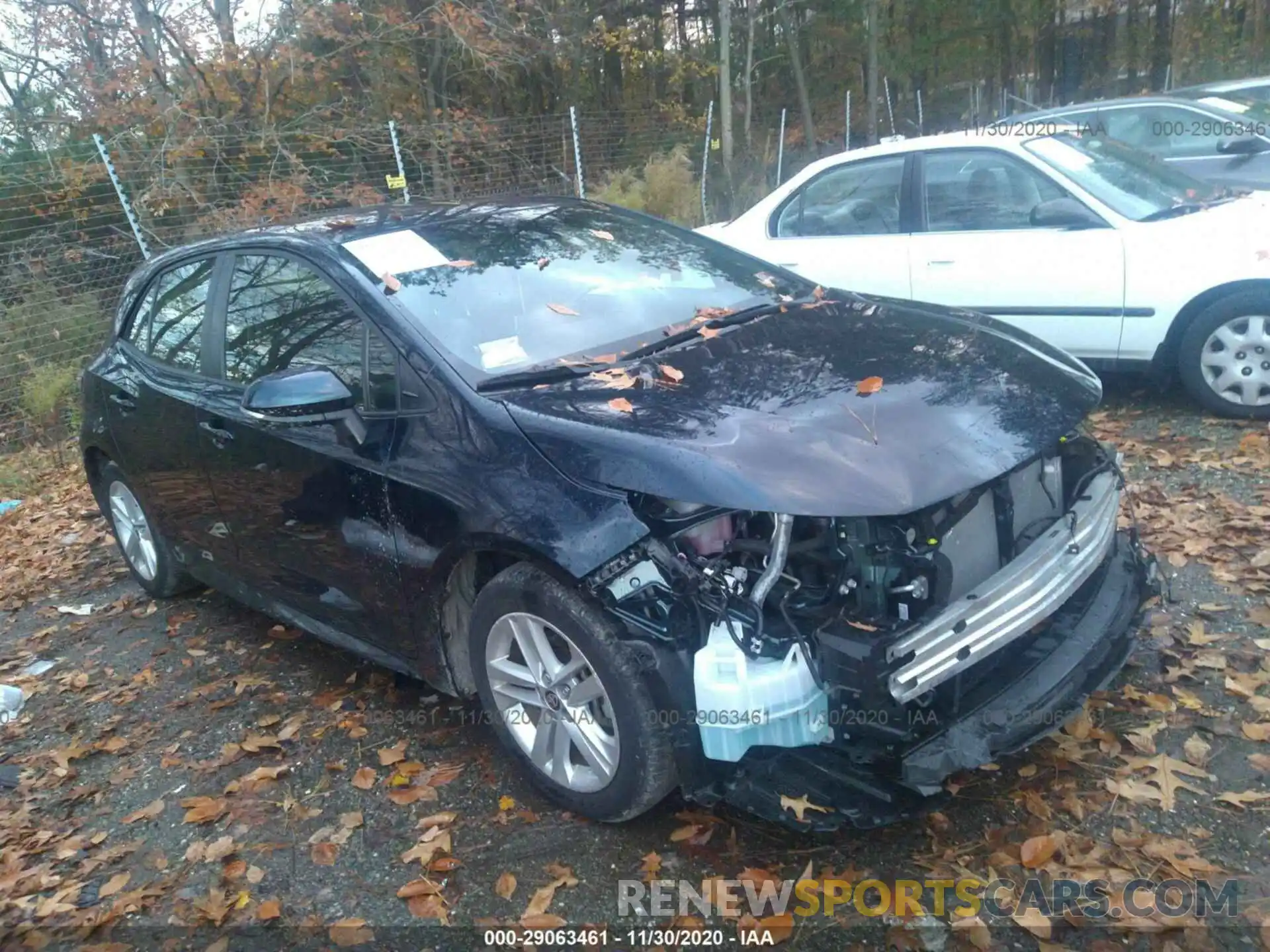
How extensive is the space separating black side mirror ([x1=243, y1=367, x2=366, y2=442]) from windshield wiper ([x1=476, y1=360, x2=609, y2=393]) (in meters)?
0.48

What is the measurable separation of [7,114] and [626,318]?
1320cm

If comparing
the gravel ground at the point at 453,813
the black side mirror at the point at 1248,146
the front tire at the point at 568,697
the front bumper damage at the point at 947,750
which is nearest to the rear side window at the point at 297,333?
the front tire at the point at 568,697

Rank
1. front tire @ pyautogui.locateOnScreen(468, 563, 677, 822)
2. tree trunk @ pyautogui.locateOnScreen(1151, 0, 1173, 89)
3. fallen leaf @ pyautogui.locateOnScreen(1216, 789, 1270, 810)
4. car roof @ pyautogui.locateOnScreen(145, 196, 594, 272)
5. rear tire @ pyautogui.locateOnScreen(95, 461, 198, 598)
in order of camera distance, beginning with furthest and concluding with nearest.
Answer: tree trunk @ pyautogui.locateOnScreen(1151, 0, 1173, 89) → rear tire @ pyautogui.locateOnScreen(95, 461, 198, 598) → car roof @ pyautogui.locateOnScreen(145, 196, 594, 272) → fallen leaf @ pyautogui.locateOnScreen(1216, 789, 1270, 810) → front tire @ pyautogui.locateOnScreen(468, 563, 677, 822)

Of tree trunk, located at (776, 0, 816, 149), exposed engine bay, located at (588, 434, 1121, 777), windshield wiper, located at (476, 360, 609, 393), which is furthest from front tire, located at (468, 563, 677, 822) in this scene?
tree trunk, located at (776, 0, 816, 149)

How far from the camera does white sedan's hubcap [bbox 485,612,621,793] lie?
2.77 metres

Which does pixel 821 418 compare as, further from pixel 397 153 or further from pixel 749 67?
pixel 749 67

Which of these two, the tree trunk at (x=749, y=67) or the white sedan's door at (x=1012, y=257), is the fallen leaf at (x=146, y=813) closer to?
the white sedan's door at (x=1012, y=257)

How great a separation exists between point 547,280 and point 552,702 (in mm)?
1530

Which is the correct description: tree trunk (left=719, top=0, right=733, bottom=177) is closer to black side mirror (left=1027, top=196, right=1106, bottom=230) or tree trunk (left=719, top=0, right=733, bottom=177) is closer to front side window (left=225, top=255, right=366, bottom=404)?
black side mirror (left=1027, top=196, right=1106, bottom=230)

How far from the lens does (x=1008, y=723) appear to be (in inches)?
99.2

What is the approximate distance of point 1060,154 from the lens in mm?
5707

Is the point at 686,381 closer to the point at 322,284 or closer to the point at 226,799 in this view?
the point at 322,284

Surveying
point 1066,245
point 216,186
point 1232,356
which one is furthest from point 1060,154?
point 216,186

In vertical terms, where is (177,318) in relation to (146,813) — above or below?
above
